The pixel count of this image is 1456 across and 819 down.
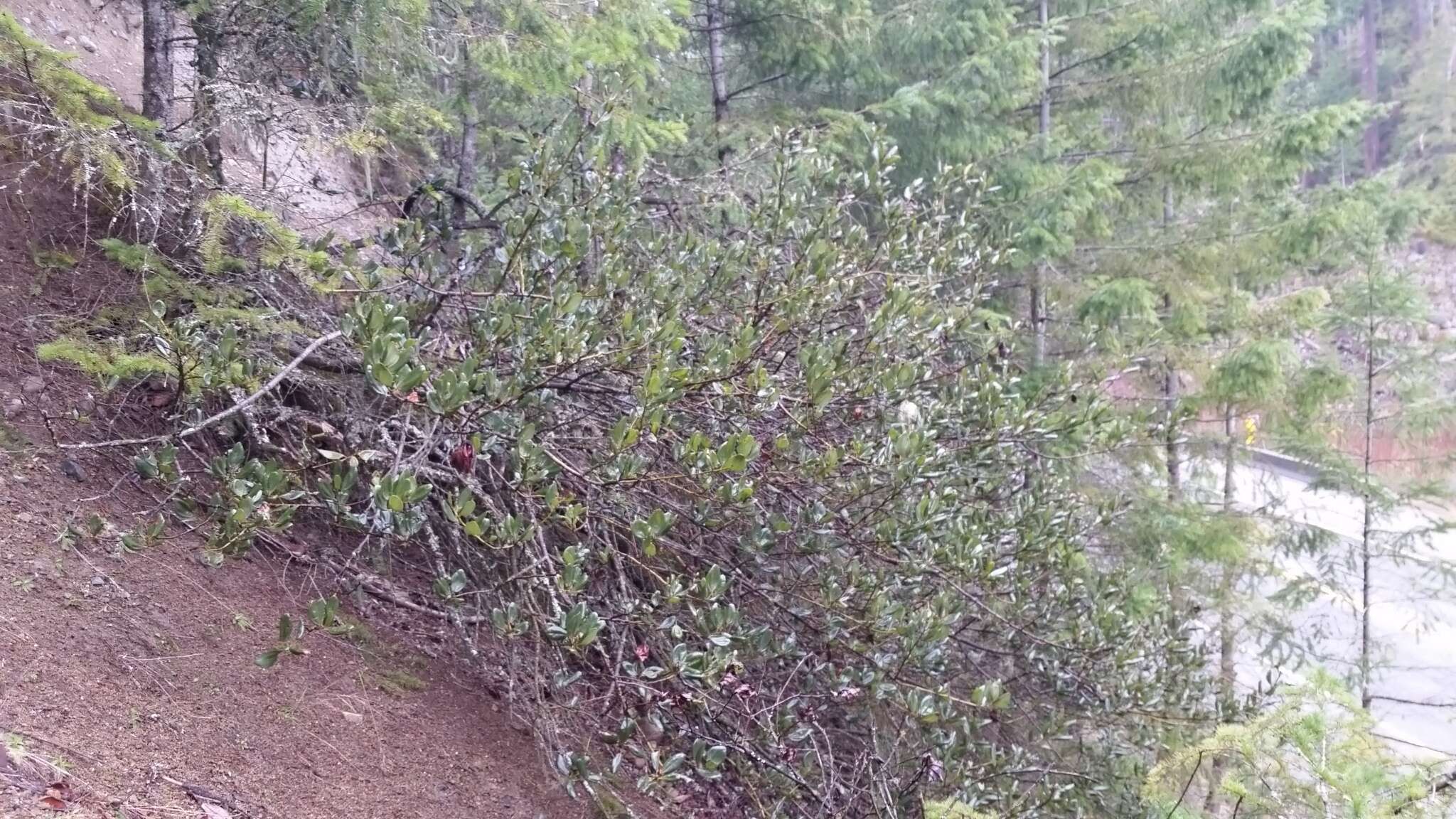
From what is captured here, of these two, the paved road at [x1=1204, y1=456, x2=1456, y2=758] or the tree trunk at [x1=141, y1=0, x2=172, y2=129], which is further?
the paved road at [x1=1204, y1=456, x2=1456, y2=758]

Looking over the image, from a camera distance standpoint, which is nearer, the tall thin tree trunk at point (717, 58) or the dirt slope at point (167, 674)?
the dirt slope at point (167, 674)

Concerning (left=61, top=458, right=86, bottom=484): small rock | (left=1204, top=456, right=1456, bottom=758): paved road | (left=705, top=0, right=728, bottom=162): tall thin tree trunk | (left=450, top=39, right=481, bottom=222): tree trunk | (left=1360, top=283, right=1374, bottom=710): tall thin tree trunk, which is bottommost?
(left=1204, top=456, right=1456, bottom=758): paved road

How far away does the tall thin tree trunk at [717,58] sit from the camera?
7.25m

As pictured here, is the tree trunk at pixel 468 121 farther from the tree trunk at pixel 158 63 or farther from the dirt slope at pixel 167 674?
the dirt slope at pixel 167 674

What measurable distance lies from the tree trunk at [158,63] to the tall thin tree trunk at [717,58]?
4.01 meters

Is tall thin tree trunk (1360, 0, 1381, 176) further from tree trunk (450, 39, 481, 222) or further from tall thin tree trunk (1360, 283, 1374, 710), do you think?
tree trunk (450, 39, 481, 222)

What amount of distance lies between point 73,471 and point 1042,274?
7.56 meters

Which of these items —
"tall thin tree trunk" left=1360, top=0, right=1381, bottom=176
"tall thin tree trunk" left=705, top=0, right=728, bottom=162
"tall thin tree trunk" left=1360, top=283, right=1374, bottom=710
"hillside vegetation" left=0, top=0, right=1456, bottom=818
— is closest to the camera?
"hillside vegetation" left=0, top=0, right=1456, bottom=818

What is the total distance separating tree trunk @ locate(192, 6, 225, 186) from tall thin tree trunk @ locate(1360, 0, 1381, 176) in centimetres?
2993

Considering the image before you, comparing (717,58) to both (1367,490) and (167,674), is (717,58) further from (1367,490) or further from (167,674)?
(1367,490)

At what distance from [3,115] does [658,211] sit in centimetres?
310

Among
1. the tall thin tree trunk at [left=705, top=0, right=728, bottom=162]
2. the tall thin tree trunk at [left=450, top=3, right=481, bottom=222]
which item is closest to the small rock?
the tall thin tree trunk at [left=450, top=3, right=481, bottom=222]

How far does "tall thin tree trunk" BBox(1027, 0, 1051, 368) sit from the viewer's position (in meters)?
8.12

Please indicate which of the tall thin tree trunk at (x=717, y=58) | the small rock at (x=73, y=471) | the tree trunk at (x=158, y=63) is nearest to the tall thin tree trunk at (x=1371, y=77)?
the tall thin tree trunk at (x=717, y=58)
